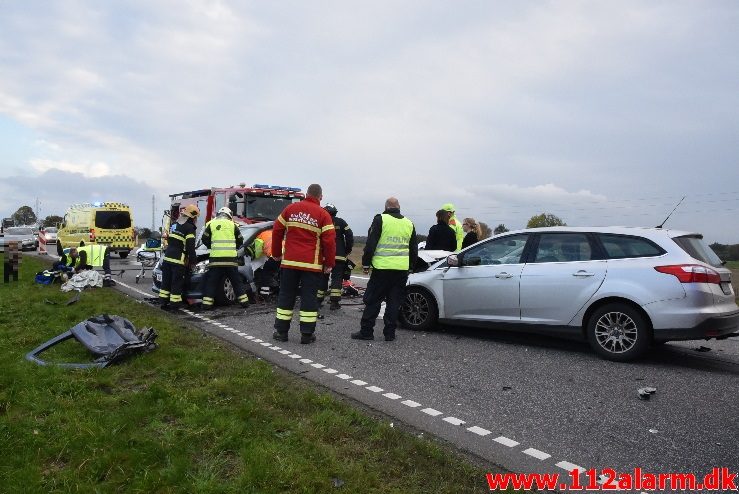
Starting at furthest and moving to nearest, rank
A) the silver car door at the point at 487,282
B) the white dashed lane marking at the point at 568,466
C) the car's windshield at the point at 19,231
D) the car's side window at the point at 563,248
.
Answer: the car's windshield at the point at 19,231
the silver car door at the point at 487,282
the car's side window at the point at 563,248
the white dashed lane marking at the point at 568,466

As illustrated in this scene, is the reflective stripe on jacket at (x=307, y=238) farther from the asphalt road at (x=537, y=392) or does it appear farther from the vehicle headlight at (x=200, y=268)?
the vehicle headlight at (x=200, y=268)

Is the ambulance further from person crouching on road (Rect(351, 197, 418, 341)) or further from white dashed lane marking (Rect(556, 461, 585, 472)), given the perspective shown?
white dashed lane marking (Rect(556, 461, 585, 472))

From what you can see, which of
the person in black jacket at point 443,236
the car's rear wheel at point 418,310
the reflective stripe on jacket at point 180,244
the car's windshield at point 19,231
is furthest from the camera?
the car's windshield at point 19,231

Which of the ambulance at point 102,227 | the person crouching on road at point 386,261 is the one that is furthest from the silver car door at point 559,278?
the ambulance at point 102,227

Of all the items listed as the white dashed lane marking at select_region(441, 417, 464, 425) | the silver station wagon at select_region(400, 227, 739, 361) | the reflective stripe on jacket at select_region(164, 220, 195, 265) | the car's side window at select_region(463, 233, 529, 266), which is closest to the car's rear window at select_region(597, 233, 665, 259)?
the silver station wagon at select_region(400, 227, 739, 361)

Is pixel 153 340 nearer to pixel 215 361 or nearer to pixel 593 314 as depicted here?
pixel 215 361

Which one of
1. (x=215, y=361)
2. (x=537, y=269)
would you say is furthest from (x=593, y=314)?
(x=215, y=361)

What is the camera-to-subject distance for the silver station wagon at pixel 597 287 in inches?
225

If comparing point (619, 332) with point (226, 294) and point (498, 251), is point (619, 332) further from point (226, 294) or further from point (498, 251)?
point (226, 294)

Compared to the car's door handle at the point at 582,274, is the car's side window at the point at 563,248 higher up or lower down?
higher up

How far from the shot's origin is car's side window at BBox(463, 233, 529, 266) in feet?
23.3

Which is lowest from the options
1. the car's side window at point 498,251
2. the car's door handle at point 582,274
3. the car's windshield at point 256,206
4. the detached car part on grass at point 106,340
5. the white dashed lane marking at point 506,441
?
the white dashed lane marking at point 506,441

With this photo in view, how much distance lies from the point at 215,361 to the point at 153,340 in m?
0.93

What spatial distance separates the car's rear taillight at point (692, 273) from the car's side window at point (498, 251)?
5.80 feet
